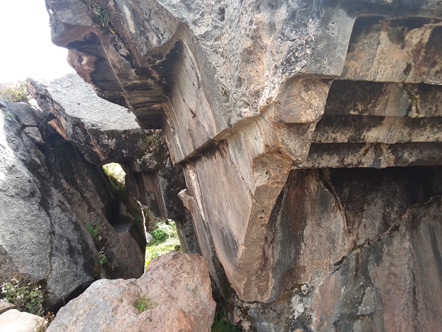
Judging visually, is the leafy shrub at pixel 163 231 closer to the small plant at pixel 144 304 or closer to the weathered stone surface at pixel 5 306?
the weathered stone surface at pixel 5 306

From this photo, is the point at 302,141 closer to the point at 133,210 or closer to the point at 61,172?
the point at 61,172

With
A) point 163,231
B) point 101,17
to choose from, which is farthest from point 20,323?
point 163,231

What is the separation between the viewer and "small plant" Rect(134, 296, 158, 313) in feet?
10.2

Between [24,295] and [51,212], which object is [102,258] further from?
[24,295]

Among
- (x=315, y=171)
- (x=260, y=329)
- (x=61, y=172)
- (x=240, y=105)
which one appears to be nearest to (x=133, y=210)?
(x=61, y=172)

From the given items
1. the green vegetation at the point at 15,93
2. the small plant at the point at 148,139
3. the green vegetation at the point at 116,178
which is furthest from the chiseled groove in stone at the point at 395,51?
the green vegetation at the point at 15,93

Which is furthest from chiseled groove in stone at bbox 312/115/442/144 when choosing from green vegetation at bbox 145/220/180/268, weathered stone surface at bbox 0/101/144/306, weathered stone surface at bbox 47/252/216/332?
green vegetation at bbox 145/220/180/268

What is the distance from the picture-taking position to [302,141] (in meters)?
1.87

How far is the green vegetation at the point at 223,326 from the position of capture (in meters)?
3.83

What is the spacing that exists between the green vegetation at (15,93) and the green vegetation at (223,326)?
23.3 ft

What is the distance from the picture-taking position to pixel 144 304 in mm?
3146

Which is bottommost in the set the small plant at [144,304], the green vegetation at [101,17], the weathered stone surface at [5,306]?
the weathered stone surface at [5,306]

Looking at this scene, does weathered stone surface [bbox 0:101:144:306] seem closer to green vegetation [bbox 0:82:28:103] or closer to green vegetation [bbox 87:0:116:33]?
Answer: green vegetation [bbox 0:82:28:103]

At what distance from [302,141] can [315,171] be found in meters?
1.29
